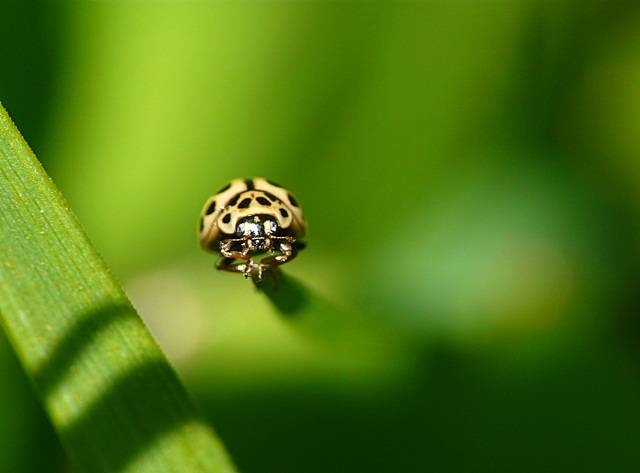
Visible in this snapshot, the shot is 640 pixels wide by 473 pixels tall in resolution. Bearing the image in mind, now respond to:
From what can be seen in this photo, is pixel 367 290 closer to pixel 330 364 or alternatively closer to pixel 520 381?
pixel 330 364

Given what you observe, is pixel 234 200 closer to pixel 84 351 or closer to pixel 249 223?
pixel 249 223

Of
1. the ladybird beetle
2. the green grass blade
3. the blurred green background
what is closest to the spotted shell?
the ladybird beetle

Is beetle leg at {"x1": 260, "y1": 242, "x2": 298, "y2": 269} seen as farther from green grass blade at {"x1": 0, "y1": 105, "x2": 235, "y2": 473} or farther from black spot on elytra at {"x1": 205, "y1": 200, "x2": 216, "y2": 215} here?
green grass blade at {"x1": 0, "y1": 105, "x2": 235, "y2": 473}

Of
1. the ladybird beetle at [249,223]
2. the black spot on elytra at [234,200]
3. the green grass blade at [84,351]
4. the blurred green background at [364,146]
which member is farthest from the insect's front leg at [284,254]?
the green grass blade at [84,351]

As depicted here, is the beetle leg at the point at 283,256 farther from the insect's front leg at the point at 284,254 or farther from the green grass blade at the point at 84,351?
the green grass blade at the point at 84,351

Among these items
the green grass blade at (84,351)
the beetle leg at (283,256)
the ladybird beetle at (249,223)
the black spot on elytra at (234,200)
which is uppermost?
the black spot on elytra at (234,200)

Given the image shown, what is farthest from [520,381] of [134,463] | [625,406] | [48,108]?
[48,108]
